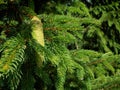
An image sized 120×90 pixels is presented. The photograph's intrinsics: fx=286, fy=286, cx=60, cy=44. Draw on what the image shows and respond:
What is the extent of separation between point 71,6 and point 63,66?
141 cm

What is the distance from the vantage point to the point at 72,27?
1482 mm

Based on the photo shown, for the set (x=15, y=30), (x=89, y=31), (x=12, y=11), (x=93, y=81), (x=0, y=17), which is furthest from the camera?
(x=89, y=31)

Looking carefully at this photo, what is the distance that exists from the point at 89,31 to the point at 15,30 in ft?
8.13

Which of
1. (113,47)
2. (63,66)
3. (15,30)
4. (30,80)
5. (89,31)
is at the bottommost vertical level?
(113,47)

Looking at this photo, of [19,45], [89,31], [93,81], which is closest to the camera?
[19,45]

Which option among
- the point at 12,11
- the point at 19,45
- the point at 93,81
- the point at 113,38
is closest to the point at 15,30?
the point at 12,11

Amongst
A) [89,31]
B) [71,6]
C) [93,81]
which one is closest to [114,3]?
[89,31]

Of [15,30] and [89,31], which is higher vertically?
[15,30]

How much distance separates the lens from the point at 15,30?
1.62 metres

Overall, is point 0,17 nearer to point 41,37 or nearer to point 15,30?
point 15,30

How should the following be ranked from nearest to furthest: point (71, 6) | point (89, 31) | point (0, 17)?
point (0, 17) < point (71, 6) < point (89, 31)

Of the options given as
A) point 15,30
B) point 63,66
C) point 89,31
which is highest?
point 15,30

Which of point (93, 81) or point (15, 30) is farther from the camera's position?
point (93, 81)

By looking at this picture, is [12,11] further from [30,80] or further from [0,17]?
[30,80]
